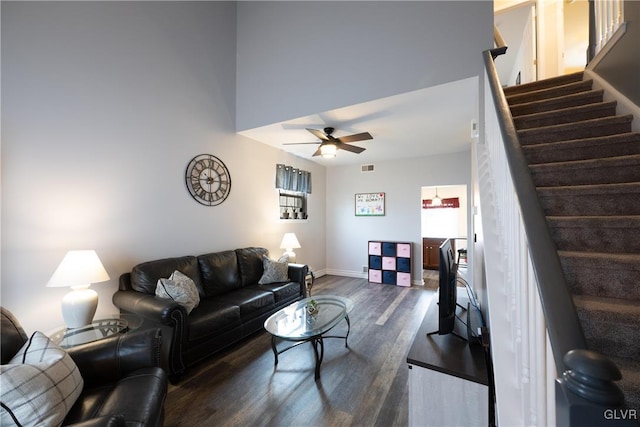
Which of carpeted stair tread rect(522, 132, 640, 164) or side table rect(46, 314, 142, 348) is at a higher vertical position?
carpeted stair tread rect(522, 132, 640, 164)

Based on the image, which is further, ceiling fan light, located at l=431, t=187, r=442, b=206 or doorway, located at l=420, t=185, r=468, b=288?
ceiling fan light, located at l=431, t=187, r=442, b=206

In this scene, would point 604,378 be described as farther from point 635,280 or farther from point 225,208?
point 225,208

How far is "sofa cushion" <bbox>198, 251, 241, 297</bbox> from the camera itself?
120 inches

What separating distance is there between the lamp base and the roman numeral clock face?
1588 mm

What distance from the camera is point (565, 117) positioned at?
2260mm

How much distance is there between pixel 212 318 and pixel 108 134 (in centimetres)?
210

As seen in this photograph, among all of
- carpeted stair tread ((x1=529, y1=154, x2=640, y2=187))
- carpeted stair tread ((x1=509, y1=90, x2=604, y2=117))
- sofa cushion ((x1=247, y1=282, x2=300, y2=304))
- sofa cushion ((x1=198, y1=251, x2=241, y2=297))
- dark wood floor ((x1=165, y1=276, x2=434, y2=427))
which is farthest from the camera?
sofa cushion ((x1=247, y1=282, x2=300, y2=304))

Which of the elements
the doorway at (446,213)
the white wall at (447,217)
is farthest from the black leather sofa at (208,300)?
the white wall at (447,217)

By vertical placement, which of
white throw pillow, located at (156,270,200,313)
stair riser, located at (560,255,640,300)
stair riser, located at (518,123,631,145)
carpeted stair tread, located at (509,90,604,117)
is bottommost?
white throw pillow, located at (156,270,200,313)

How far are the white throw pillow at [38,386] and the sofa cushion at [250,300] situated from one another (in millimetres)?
1523

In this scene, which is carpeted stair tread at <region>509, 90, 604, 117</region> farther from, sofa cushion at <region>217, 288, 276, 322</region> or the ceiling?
sofa cushion at <region>217, 288, 276, 322</region>

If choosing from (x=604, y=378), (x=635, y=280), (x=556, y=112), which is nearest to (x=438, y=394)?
(x=635, y=280)

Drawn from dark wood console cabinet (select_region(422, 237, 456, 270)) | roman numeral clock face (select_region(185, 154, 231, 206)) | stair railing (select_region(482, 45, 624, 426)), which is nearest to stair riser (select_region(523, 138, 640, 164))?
stair railing (select_region(482, 45, 624, 426))

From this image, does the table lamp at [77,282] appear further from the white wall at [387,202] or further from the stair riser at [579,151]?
the white wall at [387,202]
